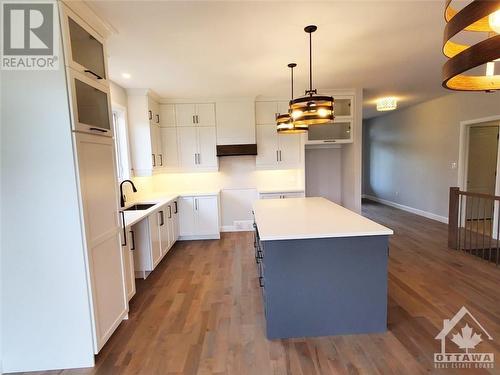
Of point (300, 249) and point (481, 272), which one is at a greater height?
point (300, 249)

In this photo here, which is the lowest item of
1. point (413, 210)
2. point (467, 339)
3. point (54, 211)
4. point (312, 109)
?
point (467, 339)

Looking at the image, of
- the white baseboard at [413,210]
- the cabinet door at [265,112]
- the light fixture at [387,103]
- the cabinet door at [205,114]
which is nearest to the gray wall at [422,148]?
the white baseboard at [413,210]

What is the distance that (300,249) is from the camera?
2.15 metres

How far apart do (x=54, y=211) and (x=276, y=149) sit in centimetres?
388

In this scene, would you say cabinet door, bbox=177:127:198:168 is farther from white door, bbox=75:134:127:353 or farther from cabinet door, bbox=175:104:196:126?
white door, bbox=75:134:127:353

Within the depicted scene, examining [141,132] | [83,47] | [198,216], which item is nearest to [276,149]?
[198,216]

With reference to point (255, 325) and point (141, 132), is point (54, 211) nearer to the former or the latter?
point (255, 325)

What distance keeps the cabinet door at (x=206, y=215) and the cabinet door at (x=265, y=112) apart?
5.76 ft

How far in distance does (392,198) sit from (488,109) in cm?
349

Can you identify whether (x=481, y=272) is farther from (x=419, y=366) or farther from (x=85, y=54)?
(x=85, y=54)

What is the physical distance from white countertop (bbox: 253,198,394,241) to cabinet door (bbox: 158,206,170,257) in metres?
1.52

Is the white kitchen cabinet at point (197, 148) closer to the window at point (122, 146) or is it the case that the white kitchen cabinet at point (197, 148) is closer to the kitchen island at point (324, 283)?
the window at point (122, 146)

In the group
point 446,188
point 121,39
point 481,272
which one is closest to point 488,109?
point 446,188

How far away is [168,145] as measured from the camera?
4.99 metres
